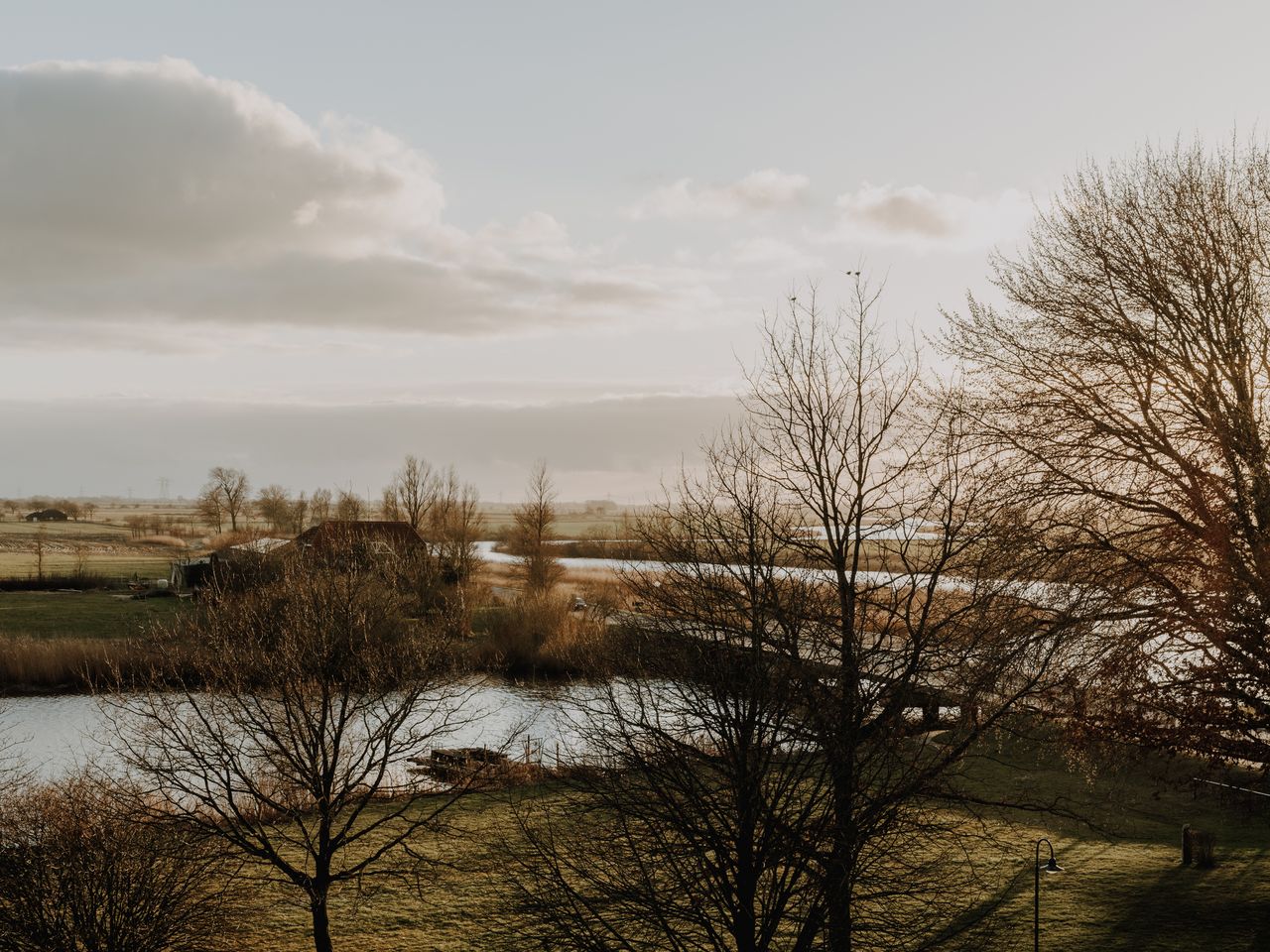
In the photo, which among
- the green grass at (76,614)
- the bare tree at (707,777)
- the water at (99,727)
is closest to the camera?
the bare tree at (707,777)

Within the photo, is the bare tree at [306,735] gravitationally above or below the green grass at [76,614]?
above

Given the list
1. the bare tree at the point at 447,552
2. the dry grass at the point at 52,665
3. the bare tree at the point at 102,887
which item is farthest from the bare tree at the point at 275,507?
the bare tree at the point at 102,887

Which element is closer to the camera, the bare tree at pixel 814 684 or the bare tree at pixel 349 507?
the bare tree at pixel 814 684

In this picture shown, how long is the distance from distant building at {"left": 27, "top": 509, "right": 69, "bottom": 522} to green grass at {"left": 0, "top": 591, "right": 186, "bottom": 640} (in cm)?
9443

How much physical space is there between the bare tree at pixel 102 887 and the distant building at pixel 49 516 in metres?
147

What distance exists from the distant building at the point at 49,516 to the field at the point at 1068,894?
144 m

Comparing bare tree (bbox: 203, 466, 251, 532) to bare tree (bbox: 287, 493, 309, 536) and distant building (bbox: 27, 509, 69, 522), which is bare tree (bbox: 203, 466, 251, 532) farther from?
distant building (bbox: 27, 509, 69, 522)

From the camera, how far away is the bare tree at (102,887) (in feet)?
38.4

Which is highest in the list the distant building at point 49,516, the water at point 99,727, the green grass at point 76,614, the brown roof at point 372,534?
the brown roof at point 372,534

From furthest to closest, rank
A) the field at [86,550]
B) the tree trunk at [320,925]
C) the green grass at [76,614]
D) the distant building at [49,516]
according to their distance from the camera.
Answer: the distant building at [49,516], the field at [86,550], the green grass at [76,614], the tree trunk at [320,925]

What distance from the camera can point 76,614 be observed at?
5000cm

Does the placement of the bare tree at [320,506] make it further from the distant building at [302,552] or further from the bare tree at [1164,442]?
the bare tree at [1164,442]

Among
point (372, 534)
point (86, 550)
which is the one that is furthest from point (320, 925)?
point (86, 550)

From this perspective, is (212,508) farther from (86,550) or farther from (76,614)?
(76,614)
